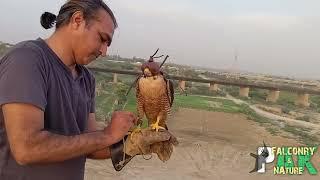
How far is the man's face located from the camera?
214 cm

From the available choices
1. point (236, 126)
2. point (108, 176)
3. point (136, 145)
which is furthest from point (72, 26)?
point (236, 126)

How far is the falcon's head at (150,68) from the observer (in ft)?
7.95

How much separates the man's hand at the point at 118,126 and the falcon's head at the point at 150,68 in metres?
0.28

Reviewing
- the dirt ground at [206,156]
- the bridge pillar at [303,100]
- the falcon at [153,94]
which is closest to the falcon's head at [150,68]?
the falcon at [153,94]

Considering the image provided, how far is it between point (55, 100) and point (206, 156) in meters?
10.5

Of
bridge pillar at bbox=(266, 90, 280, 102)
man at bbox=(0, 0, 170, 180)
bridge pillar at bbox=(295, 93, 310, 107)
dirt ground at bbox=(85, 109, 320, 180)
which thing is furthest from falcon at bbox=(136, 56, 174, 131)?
bridge pillar at bbox=(266, 90, 280, 102)

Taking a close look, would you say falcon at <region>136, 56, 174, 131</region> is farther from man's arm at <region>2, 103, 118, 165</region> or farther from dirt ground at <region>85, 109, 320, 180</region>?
dirt ground at <region>85, 109, 320, 180</region>

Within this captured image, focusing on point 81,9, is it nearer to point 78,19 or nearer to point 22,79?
point 78,19

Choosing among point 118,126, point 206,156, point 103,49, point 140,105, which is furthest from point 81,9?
point 206,156

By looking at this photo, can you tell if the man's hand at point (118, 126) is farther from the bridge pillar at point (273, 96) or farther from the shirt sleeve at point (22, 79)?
the bridge pillar at point (273, 96)

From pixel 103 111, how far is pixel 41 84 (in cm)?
1614

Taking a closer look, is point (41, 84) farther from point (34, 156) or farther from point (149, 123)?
point (149, 123)

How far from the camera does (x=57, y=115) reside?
2.15 metres

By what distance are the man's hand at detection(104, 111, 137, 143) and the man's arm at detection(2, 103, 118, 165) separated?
213 millimetres
